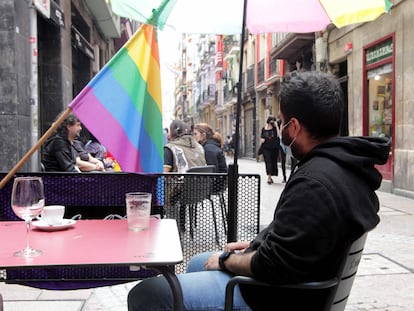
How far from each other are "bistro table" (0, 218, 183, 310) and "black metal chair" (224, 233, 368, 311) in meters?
0.23

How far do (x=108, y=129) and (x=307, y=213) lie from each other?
4.95ft

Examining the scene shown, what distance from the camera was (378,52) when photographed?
11008mm

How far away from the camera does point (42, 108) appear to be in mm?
9898

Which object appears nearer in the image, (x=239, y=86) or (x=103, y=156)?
(x=239, y=86)

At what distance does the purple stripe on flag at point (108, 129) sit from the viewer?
8.66 ft

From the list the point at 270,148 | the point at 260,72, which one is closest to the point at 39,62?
the point at 270,148

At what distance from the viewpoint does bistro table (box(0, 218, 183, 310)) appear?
5.57 ft

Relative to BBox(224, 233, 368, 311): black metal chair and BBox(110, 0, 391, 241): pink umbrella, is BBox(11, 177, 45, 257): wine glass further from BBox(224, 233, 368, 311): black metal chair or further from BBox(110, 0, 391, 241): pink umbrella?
BBox(110, 0, 391, 241): pink umbrella

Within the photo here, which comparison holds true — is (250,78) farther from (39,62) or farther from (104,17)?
(39,62)

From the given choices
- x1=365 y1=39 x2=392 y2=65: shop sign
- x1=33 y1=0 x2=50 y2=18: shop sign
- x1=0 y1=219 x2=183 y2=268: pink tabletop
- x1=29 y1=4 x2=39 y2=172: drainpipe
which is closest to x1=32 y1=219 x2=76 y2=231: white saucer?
Answer: x1=0 y1=219 x2=183 y2=268: pink tabletop

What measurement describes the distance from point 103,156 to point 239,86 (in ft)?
18.8

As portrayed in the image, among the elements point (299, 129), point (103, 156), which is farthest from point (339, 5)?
point (103, 156)

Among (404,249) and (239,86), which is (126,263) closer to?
(239,86)

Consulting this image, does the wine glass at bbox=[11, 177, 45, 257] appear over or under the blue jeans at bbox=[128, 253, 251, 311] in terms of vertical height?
over
